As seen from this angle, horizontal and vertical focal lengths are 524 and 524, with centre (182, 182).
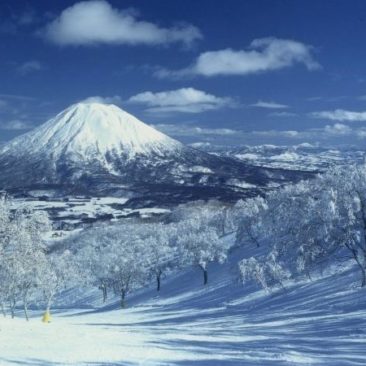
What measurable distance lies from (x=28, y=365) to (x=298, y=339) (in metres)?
17.3

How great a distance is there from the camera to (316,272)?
63.9 metres

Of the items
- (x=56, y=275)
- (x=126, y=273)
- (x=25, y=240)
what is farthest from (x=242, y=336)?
Result: (x=126, y=273)

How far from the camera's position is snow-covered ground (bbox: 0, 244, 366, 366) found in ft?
91.7

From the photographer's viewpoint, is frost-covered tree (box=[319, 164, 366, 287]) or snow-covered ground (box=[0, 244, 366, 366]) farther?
frost-covered tree (box=[319, 164, 366, 287])

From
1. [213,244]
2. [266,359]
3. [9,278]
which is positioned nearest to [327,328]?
[266,359]

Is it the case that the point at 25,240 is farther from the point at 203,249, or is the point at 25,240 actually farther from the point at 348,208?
the point at 203,249

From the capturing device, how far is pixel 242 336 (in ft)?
128

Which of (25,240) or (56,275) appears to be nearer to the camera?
(25,240)

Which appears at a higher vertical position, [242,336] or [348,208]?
[348,208]

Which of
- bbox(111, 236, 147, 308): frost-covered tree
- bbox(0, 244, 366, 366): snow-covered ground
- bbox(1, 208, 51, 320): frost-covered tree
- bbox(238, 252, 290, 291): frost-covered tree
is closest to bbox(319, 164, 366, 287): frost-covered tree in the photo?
bbox(0, 244, 366, 366): snow-covered ground

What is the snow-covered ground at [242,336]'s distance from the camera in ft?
91.7

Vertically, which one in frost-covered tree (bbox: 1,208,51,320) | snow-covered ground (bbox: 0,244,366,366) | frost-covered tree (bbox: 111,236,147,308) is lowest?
frost-covered tree (bbox: 111,236,147,308)

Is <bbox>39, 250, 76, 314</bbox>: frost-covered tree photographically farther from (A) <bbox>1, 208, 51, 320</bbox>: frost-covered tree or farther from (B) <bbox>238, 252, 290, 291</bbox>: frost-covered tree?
(B) <bbox>238, 252, 290, 291</bbox>: frost-covered tree

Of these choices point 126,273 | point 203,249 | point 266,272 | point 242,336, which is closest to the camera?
point 242,336
